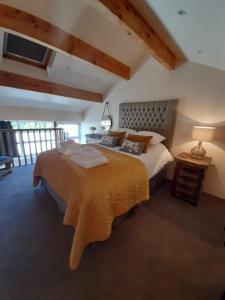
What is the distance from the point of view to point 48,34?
91.7 inches

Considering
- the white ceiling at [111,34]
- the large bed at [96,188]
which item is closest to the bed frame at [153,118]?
the large bed at [96,188]

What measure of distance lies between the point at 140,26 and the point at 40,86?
8.14ft

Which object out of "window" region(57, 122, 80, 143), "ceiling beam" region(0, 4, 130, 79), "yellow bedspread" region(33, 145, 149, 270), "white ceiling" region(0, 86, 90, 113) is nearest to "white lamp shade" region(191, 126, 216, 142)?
"yellow bedspread" region(33, 145, 149, 270)

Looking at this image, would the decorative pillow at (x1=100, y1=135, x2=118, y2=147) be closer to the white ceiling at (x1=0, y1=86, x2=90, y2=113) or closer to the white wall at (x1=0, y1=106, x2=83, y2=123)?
the white ceiling at (x1=0, y1=86, x2=90, y2=113)

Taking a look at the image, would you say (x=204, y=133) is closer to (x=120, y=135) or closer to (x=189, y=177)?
(x=189, y=177)

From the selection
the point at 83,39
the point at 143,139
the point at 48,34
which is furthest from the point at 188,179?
the point at 48,34

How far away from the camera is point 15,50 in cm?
285

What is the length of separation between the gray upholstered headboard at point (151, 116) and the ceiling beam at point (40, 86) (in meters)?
1.22

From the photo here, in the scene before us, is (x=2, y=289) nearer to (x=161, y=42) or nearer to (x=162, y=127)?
(x=162, y=127)

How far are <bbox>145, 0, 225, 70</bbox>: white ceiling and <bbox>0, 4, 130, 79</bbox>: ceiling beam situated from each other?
Answer: 1.51 metres

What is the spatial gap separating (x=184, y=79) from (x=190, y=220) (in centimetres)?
254

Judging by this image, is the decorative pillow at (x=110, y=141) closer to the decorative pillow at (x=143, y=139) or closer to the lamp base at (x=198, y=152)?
the decorative pillow at (x=143, y=139)

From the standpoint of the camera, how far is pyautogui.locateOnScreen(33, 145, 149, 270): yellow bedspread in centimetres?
143

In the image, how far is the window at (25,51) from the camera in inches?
106
